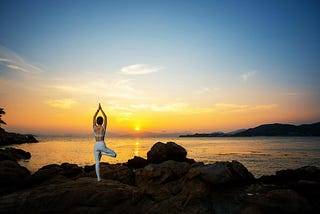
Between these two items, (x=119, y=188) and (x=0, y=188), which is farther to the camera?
(x=0, y=188)

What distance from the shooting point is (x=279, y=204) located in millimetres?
9602

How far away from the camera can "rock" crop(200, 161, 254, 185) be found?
41.0 feet

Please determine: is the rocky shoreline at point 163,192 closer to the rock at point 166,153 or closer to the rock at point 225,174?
the rock at point 225,174

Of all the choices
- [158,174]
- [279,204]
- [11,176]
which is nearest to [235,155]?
[158,174]

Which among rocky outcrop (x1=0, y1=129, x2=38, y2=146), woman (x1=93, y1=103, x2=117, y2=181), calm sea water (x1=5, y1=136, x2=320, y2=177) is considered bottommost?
calm sea water (x1=5, y1=136, x2=320, y2=177)

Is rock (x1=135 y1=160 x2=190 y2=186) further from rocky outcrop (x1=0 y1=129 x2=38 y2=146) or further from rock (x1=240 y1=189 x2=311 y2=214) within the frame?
rocky outcrop (x1=0 y1=129 x2=38 y2=146)

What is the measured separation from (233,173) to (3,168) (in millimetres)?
14246

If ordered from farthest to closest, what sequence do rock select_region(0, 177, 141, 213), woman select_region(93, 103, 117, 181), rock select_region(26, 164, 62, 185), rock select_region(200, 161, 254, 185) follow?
1. rock select_region(26, 164, 62, 185)
2. rock select_region(200, 161, 254, 185)
3. woman select_region(93, 103, 117, 181)
4. rock select_region(0, 177, 141, 213)

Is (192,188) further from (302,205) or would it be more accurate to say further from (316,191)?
(316,191)

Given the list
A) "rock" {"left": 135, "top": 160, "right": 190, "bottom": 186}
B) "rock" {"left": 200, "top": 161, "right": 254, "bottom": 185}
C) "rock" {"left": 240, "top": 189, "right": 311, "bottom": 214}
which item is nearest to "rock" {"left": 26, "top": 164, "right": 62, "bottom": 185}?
"rock" {"left": 135, "top": 160, "right": 190, "bottom": 186}

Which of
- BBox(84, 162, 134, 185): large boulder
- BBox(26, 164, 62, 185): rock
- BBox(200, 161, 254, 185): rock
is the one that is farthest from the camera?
BBox(84, 162, 134, 185): large boulder

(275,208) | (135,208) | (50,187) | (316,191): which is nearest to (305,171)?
(316,191)

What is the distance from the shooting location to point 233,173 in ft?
42.8

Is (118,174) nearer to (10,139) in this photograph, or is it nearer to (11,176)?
(11,176)
